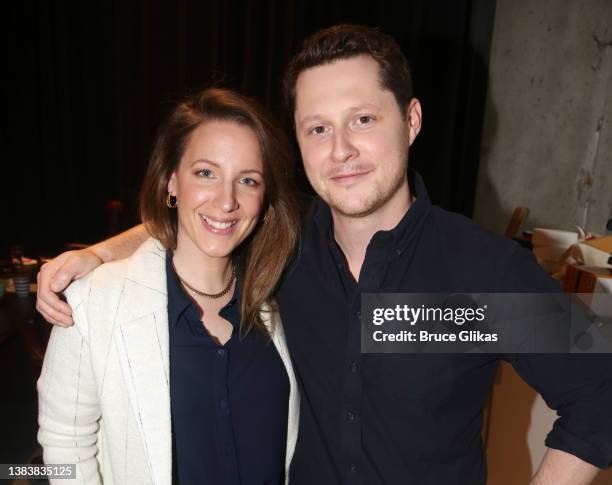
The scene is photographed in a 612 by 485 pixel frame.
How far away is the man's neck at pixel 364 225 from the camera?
1.26 metres

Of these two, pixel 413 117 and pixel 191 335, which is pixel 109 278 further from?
pixel 413 117

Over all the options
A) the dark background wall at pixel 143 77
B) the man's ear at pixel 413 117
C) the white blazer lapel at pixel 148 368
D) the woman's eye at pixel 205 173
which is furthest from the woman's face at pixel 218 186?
the dark background wall at pixel 143 77

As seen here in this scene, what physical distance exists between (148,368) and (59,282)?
0.30 meters

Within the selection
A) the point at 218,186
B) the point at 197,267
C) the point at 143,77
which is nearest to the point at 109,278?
the point at 197,267

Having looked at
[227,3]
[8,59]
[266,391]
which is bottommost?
[266,391]

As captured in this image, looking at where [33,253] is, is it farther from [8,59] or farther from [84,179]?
[8,59]

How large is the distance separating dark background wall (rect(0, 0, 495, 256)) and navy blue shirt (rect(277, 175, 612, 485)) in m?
2.00

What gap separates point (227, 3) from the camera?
9.34ft

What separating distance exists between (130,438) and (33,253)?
2.68m

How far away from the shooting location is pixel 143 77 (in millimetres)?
2953

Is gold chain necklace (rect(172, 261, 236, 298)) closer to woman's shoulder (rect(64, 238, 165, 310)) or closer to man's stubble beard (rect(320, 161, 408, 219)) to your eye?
woman's shoulder (rect(64, 238, 165, 310))

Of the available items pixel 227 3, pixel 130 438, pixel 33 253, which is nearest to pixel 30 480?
pixel 33 253

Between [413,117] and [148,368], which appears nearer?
[148,368]

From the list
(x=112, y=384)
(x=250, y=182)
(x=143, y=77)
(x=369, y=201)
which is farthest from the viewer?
(x=143, y=77)
